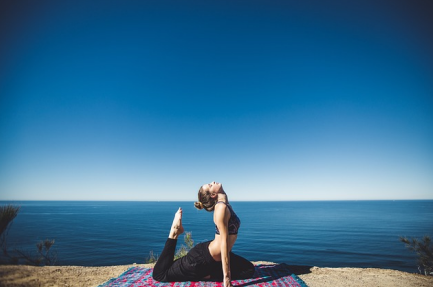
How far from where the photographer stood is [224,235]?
3.87m

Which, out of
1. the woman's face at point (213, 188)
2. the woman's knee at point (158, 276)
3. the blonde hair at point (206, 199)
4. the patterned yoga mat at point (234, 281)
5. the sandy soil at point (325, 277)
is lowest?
the sandy soil at point (325, 277)

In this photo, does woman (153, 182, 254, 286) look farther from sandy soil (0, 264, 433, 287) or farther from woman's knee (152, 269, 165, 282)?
sandy soil (0, 264, 433, 287)

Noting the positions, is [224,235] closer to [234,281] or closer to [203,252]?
[203,252]

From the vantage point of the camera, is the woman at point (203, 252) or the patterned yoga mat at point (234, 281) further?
the patterned yoga mat at point (234, 281)

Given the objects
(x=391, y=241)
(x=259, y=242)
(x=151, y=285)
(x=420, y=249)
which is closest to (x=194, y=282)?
(x=151, y=285)

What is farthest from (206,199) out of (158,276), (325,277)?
(325,277)

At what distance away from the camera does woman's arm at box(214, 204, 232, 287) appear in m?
3.81

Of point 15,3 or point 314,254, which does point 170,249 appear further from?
point 314,254

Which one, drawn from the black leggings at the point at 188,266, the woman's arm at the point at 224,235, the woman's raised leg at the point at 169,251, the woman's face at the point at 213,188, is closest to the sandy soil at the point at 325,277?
the woman's raised leg at the point at 169,251

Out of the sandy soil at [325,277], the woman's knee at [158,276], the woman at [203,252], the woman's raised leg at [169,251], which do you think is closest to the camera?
the woman at [203,252]

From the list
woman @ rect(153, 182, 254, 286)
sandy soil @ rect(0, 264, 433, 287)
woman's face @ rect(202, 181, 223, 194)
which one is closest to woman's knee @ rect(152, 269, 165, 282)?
woman @ rect(153, 182, 254, 286)

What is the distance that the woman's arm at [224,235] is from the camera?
12.5ft

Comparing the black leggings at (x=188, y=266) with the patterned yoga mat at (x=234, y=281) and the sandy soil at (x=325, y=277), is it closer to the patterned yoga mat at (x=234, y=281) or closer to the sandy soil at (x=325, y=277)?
the patterned yoga mat at (x=234, y=281)

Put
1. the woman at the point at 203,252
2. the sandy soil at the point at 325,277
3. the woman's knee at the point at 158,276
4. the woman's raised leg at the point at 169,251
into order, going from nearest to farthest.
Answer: the woman at the point at 203,252 < the woman's raised leg at the point at 169,251 < the woman's knee at the point at 158,276 < the sandy soil at the point at 325,277
